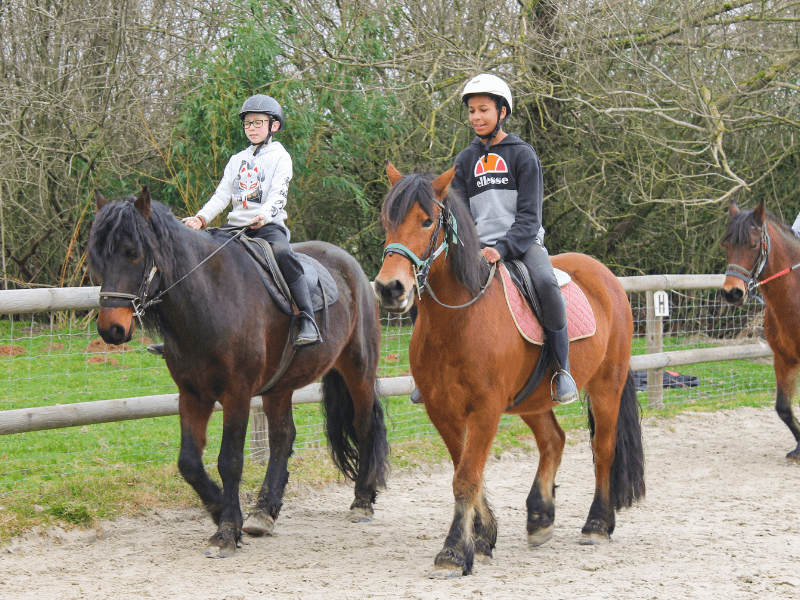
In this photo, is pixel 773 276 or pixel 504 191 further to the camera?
pixel 773 276

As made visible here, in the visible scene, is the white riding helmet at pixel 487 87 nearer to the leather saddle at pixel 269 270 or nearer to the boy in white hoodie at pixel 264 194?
the boy in white hoodie at pixel 264 194

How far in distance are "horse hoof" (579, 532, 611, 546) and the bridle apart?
1.74 metres

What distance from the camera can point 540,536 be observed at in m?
4.55

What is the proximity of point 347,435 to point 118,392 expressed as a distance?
3435mm

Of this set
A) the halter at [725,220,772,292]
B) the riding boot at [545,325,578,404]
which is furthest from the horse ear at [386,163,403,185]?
the halter at [725,220,772,292]

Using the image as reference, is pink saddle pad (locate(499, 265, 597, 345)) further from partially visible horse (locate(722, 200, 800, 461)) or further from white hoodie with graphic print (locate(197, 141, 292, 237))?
partially visible horse (locate(722, 200, 800, 461))

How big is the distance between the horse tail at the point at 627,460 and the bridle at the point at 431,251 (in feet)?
5.49

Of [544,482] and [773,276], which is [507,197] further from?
[773,276]

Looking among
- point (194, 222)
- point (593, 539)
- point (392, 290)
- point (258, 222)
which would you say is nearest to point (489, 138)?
point (392, 290)

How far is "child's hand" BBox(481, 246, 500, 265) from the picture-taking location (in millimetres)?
3975

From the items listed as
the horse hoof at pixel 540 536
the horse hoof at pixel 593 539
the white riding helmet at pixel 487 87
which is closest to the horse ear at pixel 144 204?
the white riding helmet at pixel 487 87

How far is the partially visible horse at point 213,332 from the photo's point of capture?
3.94 metres

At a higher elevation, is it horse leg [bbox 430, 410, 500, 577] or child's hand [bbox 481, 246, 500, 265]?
child's hand [bbox 481, 246, 500, 265]

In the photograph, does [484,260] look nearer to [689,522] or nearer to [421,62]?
[689,522]
